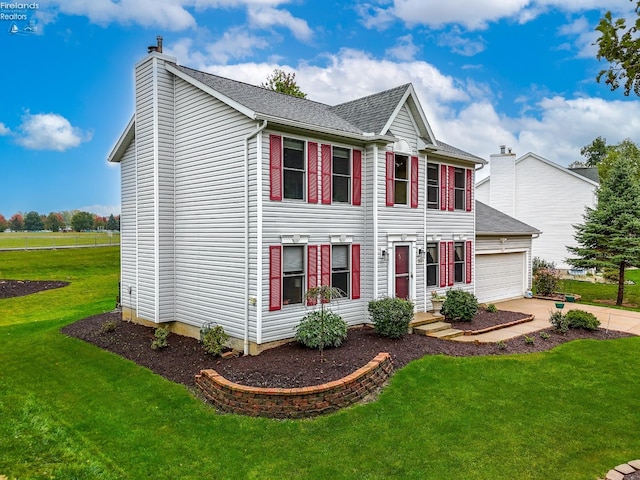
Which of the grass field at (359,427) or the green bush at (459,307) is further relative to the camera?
the green bush at (459,307)

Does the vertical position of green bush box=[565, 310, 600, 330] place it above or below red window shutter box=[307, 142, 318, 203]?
below

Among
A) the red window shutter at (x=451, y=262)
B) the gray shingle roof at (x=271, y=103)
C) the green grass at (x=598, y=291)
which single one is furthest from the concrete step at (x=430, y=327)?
the green grass at (x=598, y=291)

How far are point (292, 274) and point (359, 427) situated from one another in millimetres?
4547

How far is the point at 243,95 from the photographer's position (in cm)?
1112

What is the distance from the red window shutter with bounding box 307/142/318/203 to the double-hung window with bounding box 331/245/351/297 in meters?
1.57

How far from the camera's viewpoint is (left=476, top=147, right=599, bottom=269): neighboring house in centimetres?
2795

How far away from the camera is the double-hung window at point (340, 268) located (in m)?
11.5

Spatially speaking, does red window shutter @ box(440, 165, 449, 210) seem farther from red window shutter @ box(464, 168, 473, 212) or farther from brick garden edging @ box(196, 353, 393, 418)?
brick garden edging @ box(196, 353, 393, 418)

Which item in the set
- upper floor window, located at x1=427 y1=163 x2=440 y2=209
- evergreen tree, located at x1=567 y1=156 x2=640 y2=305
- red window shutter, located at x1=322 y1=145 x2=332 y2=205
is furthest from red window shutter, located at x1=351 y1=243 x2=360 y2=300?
evergreen tree, located at x1=567 y1=156 x2=640 y2=305

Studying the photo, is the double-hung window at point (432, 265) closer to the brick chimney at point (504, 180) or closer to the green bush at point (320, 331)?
the green bush at point (320, 331)

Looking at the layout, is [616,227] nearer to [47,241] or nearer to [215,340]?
[215,340]

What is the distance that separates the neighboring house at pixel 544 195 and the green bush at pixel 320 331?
23.3 meters

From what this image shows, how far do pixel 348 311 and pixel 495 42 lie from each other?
1551cm

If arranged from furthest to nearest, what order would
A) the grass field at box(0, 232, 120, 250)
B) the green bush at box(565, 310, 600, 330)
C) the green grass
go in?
the grass field at box(0, 232, 120, 250), the green grass, the green bush at box(565, 310, 600, 330)
